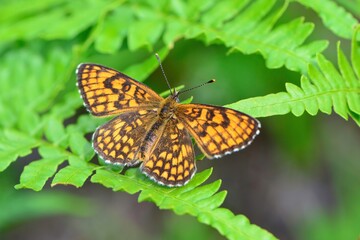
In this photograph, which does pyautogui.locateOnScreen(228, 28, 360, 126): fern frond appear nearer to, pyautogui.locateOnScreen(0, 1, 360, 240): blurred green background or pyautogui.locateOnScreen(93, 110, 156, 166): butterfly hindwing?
pyautogui.locateOnScreen(93, 110, 156, 166): butterfly hindwing

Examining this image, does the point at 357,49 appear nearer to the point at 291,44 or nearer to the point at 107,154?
the point at 291,44

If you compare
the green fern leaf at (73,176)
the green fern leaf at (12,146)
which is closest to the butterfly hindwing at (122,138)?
the green fern leaf at (73,176)

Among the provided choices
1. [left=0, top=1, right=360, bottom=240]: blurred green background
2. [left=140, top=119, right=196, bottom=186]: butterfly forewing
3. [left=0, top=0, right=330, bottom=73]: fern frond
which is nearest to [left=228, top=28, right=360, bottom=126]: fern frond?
[left=0, top=0, right=330, bottom=73]: fern frond

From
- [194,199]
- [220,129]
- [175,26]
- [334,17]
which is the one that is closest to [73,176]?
[194,199]

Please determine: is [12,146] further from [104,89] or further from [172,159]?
[172,159]

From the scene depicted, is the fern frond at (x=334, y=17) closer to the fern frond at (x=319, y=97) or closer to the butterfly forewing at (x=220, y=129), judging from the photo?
the fern frond at (x=319, y=97)
